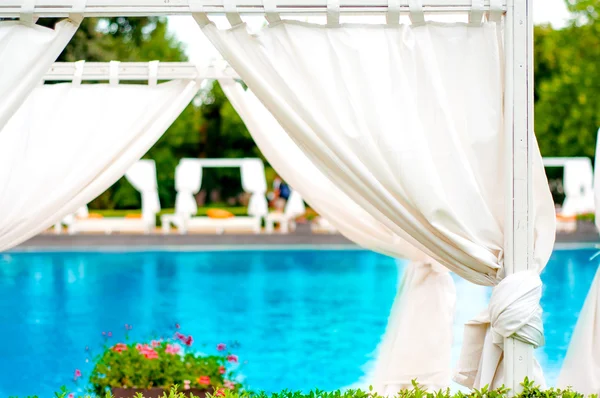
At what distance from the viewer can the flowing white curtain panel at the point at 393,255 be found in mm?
4852

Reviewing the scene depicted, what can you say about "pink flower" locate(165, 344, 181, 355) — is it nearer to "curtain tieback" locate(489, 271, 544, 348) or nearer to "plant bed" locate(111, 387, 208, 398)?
"plant bed" locate(111, 387, 208, 398)

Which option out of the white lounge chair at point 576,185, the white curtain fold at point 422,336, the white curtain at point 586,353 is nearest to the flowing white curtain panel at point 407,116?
the white curtain at point 586,353

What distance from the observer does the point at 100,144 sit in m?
4.00

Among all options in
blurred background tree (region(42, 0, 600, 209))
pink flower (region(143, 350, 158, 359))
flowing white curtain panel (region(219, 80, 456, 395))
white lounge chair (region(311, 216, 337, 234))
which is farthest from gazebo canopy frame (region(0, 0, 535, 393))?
blurred background tree (region(42, 0, 600, 209))

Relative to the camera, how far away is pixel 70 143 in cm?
407

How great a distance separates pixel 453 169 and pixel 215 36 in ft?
3.45

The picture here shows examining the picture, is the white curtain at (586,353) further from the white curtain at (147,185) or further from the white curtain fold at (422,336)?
the white curtain at (147,185)

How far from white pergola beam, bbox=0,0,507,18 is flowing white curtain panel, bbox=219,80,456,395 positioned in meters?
1.85

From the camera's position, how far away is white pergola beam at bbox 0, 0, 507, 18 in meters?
3.01

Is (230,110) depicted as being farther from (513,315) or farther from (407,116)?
(513,315)

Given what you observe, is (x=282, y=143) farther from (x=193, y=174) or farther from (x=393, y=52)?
(x=193, y=174)

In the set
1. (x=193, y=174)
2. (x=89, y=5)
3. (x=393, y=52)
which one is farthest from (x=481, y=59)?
(x=193, y=174)

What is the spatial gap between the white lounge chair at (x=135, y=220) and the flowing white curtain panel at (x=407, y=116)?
43.2 feet

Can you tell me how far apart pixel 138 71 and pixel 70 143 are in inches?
35.3
